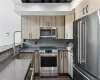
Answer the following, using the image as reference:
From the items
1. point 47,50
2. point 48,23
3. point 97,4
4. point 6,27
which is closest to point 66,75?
point 47,50

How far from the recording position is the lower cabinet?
6090mm

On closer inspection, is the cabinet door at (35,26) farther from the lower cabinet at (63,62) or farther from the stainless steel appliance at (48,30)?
the lower cabinet at (63,62)

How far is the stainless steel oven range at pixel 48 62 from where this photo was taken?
6027 mm

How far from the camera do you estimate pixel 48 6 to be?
5.48 meters

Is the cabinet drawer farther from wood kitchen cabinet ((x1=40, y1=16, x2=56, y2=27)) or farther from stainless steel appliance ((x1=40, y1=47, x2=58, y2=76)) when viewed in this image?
wood kitchen cabinet ((x1=40, y1=16, x2=56, y2=27))

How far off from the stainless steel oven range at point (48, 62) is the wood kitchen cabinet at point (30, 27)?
783mm

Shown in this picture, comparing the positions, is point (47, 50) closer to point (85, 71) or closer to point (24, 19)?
point (24, 19)

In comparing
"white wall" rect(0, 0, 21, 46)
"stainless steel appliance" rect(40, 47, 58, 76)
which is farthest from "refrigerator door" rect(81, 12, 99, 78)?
"white wall" rect(0, 0, 21, 46)

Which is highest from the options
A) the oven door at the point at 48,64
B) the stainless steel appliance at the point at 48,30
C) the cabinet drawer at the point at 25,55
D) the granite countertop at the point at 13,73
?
the stainless steel appliance at the point at 48,30

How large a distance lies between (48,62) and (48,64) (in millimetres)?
80

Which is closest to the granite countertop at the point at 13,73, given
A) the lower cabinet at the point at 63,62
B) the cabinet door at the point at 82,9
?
the cabinet door at the point at 82,9

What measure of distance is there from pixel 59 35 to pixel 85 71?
368cm

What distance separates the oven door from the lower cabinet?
0.53ft

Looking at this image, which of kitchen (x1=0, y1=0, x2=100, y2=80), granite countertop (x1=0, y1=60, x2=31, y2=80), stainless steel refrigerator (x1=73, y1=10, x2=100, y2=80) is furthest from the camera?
kitchen (x1=0, y1=0, x2=100, y2=80)
